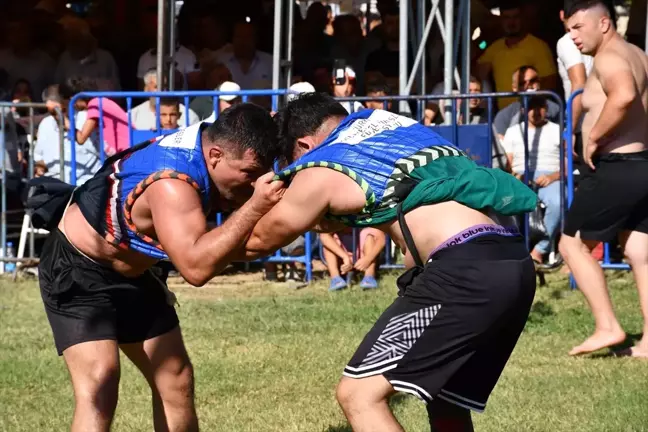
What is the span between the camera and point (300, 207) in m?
3.85

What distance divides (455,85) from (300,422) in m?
5.79

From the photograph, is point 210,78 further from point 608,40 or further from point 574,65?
point 608,40

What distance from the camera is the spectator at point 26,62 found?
12414 mm

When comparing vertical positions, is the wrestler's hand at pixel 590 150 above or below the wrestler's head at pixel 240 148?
below

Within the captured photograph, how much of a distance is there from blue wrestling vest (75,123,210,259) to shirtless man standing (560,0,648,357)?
3274 millimetres

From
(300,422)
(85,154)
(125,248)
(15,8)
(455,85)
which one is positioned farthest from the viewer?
(15,8)

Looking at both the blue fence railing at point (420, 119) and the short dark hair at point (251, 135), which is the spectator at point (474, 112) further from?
the short dark hair at point (251, 135)

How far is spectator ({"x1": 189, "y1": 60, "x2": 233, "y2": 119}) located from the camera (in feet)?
32.5

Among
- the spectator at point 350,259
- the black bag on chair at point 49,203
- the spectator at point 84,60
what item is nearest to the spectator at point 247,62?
the spectator at point 84,60

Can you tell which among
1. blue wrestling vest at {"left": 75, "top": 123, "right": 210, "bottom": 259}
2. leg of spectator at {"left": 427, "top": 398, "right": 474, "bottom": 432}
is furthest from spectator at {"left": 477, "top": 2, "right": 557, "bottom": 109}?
leg of spectator at {"left": 427, "top": 398, "right": 474, "bottom": 432}

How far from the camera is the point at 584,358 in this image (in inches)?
277

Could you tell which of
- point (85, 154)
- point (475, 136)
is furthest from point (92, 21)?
→ point (475, 136)

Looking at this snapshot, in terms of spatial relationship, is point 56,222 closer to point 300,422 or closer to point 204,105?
point 300,422

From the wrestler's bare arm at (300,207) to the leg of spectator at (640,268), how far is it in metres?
3.72
